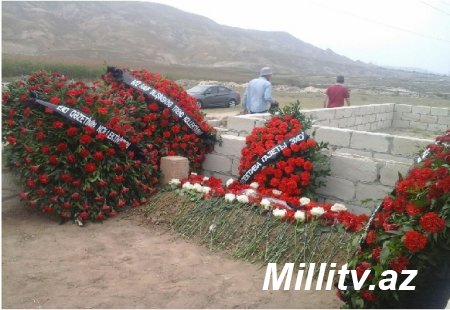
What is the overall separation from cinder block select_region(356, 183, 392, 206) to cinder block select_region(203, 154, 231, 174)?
1798 millimetres

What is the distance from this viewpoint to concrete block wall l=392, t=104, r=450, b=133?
12.7 m

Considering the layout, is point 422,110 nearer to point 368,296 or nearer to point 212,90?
point 212,90

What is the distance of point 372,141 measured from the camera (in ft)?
21.9

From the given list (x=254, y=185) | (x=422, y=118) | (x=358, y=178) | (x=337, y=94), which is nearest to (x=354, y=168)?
(x=358, y=178)

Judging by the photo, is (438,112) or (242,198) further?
(438,112)

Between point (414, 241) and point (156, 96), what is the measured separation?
406cm

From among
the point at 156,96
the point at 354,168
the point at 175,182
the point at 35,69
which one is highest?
the point at 156,96

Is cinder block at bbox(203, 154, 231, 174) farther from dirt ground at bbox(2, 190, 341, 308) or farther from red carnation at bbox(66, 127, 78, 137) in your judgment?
red carnation at bbox(66, 127, 78, 137)

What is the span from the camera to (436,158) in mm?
3178

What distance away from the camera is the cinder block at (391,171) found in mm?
4887

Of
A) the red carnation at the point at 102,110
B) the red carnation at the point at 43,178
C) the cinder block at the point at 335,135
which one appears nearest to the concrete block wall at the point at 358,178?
the cinder block at the point at 335,135

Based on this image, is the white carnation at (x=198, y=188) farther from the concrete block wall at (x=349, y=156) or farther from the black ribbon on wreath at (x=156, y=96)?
the black ribbon on wreath at (x=156, y=96)

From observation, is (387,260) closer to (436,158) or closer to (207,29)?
(436,158)

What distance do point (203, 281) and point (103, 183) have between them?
1.84m
